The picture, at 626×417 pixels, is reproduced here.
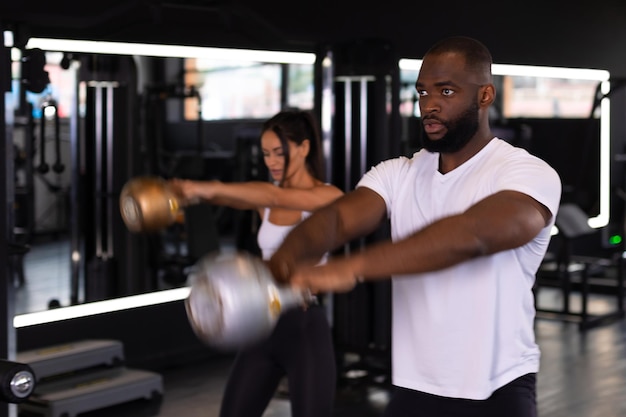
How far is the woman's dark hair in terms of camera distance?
3.19 metres

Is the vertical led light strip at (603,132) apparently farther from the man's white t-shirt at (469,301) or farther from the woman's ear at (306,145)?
the man's white t-shirt at (469,301)

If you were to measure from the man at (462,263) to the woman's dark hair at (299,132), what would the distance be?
1.23 m

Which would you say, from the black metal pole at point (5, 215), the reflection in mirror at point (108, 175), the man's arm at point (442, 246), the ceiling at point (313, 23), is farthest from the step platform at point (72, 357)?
the man's arm at point (442, 246)

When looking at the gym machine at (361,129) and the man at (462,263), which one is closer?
the man at (462,263)

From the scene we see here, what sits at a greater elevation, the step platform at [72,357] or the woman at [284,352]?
the woman at [284,352]

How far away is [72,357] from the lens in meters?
4.77

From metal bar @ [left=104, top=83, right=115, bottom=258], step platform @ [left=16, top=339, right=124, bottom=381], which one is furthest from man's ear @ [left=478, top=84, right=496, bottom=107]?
metal bar @ [left=104, top=83, right=115, bottom=258]

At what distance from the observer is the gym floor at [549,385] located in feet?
15.3

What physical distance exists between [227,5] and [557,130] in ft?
14.0

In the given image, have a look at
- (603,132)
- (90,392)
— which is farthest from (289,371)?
(603,132)

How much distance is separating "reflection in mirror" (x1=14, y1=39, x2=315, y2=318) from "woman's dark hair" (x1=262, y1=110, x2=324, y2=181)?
52.0 inches

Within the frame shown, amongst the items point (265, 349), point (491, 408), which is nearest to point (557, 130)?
point (265, 349)

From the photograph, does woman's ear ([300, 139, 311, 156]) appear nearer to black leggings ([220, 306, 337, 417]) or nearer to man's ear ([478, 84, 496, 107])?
black leggings ([220, 306, 337, 417])

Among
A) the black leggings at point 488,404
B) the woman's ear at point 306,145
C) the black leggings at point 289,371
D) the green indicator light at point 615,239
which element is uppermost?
the woman's ear at point 306,145
